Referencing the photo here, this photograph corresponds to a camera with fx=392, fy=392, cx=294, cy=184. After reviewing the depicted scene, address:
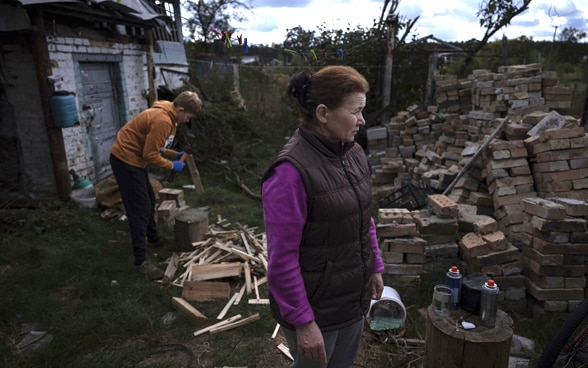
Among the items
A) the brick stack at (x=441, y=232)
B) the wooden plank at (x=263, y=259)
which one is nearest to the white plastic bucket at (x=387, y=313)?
the brick stack at (x=441, y=232)

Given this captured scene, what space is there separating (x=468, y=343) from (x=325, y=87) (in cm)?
196

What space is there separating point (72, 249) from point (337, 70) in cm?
483

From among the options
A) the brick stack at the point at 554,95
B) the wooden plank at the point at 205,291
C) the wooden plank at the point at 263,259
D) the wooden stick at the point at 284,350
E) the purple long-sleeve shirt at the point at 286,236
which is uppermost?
the brick stack at the point at 554,95

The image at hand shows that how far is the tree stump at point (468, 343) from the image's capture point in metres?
2.57

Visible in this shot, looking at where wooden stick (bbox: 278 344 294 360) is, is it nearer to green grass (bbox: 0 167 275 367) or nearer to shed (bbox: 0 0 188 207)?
green grass (bbox: 0 167 275 367)

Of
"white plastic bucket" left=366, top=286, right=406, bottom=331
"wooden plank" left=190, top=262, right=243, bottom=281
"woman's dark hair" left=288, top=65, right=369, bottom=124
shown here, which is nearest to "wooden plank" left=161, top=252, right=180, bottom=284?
"wooden plank" left=190, top=262, right=243, bottom=281

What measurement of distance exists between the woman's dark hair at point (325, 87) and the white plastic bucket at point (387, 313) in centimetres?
232

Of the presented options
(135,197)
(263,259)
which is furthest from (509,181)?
(135,197)

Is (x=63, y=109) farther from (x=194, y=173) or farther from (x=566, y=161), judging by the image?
(x=566, y=161)

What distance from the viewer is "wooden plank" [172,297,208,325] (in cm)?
390

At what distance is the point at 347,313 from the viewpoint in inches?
78.8

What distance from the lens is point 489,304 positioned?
8.73 feet

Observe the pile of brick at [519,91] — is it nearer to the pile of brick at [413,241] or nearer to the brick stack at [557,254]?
the brick stack at [557,254]

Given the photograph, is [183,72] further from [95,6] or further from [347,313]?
[347,313]
